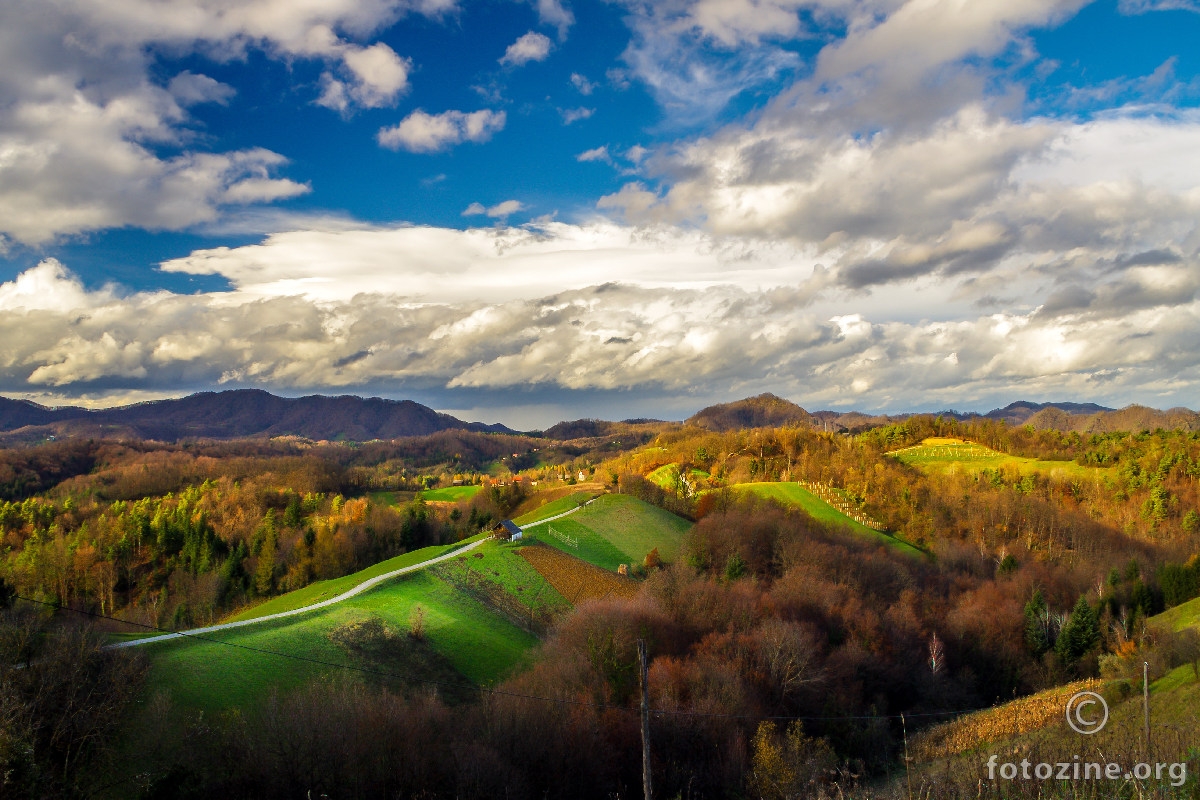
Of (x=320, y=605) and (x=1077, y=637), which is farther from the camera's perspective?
(x=1077, y=637)

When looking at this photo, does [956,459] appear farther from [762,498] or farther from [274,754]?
[274,754]

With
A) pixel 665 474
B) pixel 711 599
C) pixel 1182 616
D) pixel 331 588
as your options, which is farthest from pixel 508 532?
pixel 665 474

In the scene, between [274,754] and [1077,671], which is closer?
[274,754]

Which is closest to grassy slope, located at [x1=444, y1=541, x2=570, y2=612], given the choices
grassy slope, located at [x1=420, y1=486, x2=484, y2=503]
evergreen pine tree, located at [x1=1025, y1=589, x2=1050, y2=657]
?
evergreen pine tree, located at [x1=1025, y1=589, x2=1050, y2=657]

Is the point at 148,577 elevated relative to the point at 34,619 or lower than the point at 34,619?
lower

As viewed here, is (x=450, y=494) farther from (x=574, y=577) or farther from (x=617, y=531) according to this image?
(x=574, y=577)

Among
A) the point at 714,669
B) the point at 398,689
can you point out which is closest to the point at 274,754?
the point at 398,689

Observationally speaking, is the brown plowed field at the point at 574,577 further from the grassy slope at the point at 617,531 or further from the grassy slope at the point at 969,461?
the grassy slope at the point at 969,461
